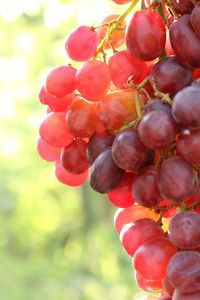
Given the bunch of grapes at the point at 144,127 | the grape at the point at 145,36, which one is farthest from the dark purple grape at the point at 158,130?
the grape at the point at 145,36

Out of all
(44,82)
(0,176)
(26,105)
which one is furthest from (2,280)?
(44,82)

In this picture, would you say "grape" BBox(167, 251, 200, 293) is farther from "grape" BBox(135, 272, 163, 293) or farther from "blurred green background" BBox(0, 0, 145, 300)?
"blurred green background" BBox(0, 0, 145, 300)

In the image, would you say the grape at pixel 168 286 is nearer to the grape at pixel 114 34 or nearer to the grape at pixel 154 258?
the grape at pixel 154 258

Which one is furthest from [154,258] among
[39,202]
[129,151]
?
[39,202]

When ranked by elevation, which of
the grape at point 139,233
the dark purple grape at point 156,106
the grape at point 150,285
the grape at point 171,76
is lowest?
the grape at point 150,285

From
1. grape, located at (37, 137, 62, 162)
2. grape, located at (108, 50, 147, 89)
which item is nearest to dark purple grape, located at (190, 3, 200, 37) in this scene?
grape, located at (108, 50, 147, 89)

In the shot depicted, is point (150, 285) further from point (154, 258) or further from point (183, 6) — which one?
point (183, 6)
